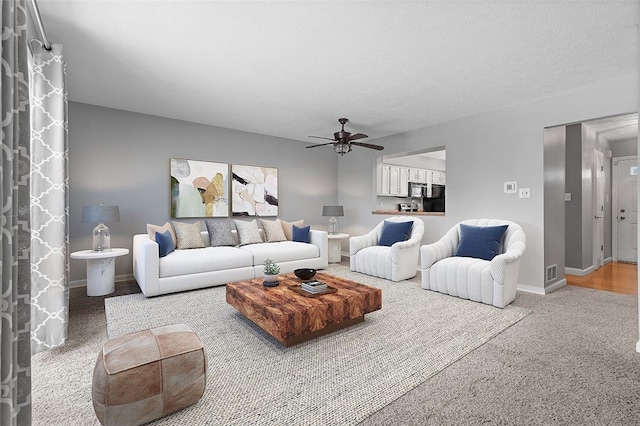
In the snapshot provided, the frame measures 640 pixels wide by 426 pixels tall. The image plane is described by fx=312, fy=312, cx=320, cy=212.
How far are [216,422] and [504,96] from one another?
4503 mm

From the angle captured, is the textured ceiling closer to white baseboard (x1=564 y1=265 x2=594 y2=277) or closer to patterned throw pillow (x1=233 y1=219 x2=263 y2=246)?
patterned throw pillow (x1=233 y1=219 x2=263 y2=246)

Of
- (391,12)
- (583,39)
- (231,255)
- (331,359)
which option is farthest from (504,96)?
(231,255)

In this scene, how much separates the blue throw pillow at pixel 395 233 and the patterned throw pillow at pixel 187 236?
285 cm

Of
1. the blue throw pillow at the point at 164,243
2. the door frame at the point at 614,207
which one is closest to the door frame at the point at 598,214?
the door frame at the point at 614,207

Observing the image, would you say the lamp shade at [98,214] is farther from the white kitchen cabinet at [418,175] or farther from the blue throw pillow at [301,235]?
the white kitchen cabinet at [418,175]

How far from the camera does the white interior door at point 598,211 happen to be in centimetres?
557

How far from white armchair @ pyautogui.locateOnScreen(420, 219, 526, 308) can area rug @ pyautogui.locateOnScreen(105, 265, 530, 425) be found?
0.51ft

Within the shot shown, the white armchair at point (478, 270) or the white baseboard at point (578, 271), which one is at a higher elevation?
the white armchair at point (478, 270)

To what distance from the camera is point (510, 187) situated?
14.2 feet

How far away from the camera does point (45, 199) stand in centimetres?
242

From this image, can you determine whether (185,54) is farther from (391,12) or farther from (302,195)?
(302,195)

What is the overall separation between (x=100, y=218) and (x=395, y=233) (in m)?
4.07

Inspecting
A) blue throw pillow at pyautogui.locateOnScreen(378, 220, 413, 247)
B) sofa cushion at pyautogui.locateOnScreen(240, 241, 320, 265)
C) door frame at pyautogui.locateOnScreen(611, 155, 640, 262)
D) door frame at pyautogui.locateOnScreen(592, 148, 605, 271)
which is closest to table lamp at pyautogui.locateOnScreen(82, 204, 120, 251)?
sofa cushion at pyautogui.locateOnScreen(240, 241, 320, 265)

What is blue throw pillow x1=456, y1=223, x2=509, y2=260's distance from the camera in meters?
3.80
